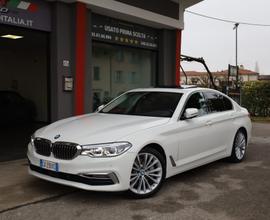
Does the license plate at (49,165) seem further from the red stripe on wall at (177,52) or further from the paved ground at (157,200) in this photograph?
the red stripe on wall at (177,52)

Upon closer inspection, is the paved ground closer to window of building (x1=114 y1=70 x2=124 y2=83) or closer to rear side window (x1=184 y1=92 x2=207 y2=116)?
rear side window (x1=184 y1=92 x2=207 y2=116)

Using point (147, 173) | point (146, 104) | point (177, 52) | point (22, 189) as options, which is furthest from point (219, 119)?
point (177, 52)

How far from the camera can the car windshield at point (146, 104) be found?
6.14 m

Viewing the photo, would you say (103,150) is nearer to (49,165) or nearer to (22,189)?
(49,165)

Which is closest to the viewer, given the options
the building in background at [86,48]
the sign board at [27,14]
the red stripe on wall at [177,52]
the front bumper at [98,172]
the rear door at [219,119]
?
the front bumper at [98,172]

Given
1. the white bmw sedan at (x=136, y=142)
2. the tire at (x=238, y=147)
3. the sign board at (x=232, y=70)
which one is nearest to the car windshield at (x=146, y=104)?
the white bmw sedan at (x=136, y=142)

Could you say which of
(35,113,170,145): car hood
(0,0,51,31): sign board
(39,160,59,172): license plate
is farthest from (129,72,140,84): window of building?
(39,160,59,172): license plate

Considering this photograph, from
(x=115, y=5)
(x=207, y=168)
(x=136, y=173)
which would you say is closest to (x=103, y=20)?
(x=115, y=5)

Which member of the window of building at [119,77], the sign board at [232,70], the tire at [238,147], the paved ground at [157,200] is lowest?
the paved ground at [157,200]

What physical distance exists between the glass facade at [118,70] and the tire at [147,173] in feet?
18.7

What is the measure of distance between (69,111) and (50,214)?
4862mm

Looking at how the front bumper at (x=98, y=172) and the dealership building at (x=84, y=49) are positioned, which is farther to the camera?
the dealership building at (x=84, y=49)

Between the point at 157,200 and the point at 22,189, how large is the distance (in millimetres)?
1965

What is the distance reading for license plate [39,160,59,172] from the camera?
4917 mm
